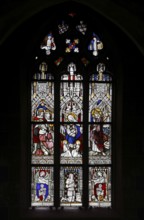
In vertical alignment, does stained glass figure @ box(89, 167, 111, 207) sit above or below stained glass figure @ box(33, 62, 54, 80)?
below

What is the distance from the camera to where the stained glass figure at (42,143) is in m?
6.31

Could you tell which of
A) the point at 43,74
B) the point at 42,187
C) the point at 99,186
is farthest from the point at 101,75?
the point at 42,187

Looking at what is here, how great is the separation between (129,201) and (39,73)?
211 centimetres

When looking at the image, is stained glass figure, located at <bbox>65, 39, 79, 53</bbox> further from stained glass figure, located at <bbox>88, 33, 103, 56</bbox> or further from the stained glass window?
stained glass figure, located at <bbox>88, 33, 103, 56</bbox>

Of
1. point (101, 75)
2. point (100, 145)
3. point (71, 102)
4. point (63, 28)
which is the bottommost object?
point (100, 145)

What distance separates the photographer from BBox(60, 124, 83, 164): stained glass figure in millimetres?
6332

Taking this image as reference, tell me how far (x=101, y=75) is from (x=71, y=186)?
1583mm

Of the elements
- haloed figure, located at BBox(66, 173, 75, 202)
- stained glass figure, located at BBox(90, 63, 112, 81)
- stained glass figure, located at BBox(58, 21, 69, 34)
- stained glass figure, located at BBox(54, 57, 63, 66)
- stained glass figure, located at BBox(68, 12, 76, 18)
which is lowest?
haloed figure, located at BBox(66, 173, 75, 202)

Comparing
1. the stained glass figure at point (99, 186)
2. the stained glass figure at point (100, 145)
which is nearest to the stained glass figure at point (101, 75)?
the stained glass figure at point (100, 145)

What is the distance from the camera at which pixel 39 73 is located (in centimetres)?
633

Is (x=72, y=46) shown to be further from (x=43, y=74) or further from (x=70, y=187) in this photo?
(x=70, y=187)

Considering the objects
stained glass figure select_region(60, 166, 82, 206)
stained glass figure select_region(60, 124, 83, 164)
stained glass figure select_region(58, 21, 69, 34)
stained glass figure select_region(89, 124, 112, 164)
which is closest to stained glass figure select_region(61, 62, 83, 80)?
stained glass figure select_region(58, 21, 69, 34)

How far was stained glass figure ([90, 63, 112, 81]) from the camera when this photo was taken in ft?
20.8

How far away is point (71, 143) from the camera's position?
6.33 metres
